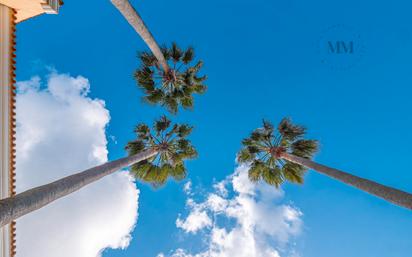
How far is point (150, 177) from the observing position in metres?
14.4

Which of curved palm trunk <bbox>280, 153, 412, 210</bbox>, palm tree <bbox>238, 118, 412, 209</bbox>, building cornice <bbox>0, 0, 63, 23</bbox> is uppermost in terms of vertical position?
building cornice <bbox>0, 0, 63, 23</bbox>

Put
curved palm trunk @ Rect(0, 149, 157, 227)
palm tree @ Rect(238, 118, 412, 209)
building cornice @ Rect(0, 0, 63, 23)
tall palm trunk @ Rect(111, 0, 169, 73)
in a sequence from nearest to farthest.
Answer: curved palm trunk @ Rect(0, 149, 157, 227)
tall palm trunk @ Rect(111, 0, 169, 73)
building cornice @ Rect(0, 0, 63, 23)
palm tree @ Rect(238, 118, 412, 209)

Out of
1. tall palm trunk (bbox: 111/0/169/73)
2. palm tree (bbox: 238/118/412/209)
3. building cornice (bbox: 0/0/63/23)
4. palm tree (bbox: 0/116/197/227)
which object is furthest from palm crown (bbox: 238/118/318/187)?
building cornice (bbox: 0/0/63/23)

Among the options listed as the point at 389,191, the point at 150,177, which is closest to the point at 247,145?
the point at 150,177

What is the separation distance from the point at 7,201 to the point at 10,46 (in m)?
6.84

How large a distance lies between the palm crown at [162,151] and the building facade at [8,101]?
5673 mm

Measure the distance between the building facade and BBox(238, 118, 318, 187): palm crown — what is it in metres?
10.4

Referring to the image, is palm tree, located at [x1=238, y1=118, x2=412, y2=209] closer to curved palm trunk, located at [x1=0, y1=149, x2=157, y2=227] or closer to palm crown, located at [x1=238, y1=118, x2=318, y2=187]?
palm crown, located at [x1=238, y1=118, x2=318, y2=187]

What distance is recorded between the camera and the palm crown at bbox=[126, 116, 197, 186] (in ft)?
47.3

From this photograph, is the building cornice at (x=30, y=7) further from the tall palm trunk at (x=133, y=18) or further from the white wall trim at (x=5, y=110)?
the tall palm trunk at (x=133, y=18)

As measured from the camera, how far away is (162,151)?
49.8 feet

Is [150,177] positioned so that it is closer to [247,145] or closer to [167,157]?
[167,157]

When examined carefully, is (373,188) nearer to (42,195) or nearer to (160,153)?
(42,195)

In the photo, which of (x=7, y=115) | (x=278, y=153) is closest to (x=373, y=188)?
(x=278, y=153)
